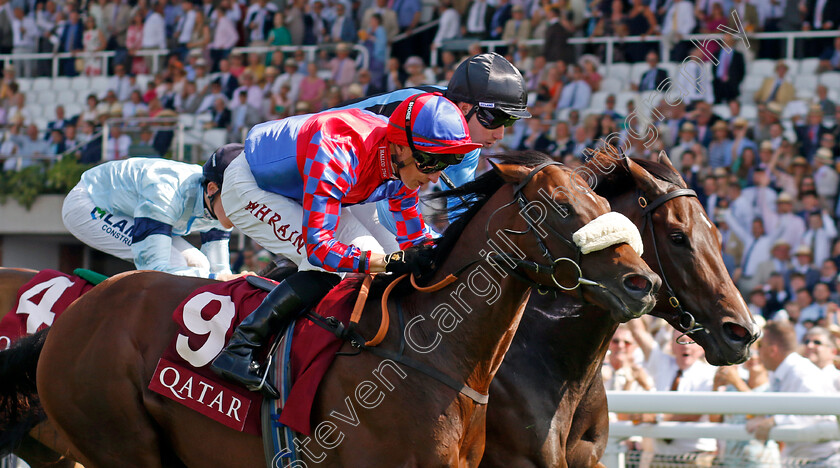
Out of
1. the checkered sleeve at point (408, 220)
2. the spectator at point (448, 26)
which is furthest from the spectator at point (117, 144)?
the checkered sleeve at point (408, 220)

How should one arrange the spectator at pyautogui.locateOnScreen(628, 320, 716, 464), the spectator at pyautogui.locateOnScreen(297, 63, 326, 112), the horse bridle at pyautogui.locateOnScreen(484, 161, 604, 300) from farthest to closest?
1. the spectator at pyautogui.locateOnScreen(297, 63, 326, 112)
2. the spectator at pyautogui.locateOnScreen(628, 320, 716, 464)
3. the horse bridle at pyautogui.locateOnScreen(484, 161, 604, 300)

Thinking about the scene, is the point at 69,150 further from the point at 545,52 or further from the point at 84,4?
the point at 545,52

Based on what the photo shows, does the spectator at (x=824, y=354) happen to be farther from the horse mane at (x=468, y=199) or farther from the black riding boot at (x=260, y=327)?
the black riding boot at (x=260, y=327)

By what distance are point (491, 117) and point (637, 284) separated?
1356 millimetres

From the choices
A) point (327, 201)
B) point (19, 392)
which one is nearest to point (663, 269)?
point (327, 201)

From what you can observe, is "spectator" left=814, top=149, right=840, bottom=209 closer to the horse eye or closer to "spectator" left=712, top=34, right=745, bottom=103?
"spectator" left=712, top=34, right=745, bottom=103

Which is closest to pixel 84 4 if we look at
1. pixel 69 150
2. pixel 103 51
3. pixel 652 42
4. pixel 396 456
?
pixel 103 51

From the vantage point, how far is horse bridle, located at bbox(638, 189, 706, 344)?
11.5ft

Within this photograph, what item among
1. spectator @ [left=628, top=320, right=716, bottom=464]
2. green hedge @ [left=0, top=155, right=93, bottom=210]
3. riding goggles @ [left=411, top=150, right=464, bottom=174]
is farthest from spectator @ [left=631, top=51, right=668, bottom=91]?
riding goggles @ [left=411, top=150, right=464, bottom=174]

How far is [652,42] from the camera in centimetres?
998

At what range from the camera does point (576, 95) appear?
381 inches

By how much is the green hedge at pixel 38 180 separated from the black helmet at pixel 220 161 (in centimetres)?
677

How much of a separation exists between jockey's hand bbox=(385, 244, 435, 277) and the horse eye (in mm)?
1020

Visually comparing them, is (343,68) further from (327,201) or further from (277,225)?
(327,201)
